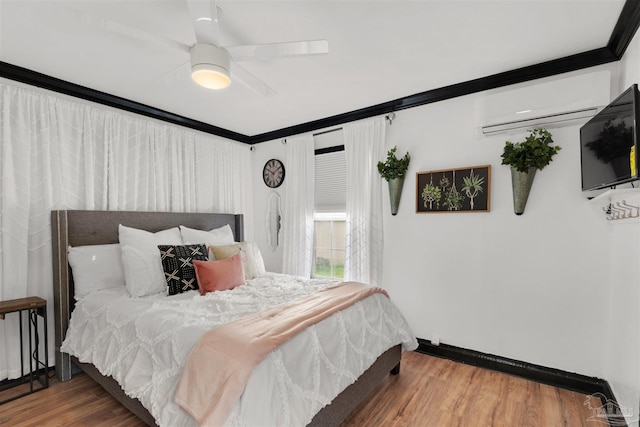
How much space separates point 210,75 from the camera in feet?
5.60

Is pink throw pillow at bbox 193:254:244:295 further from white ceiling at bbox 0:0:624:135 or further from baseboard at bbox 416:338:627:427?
baseboard at bbox 416:338:627:427

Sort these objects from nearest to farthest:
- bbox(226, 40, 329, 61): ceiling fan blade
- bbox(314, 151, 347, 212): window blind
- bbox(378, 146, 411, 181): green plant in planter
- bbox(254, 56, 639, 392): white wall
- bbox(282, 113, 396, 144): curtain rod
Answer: bbox(226, 40, 329, 61): ceiling fan blade < bbox(254, 56, 639, 392): white wall < bbox(378, 146, 411, 181): green plant in planter < bbox(282, 113, 396, 144): curtain rod < bbox(314, 151, 347, 212): window blind

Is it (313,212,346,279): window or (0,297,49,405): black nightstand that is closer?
(0,297,49,405): black nightstand

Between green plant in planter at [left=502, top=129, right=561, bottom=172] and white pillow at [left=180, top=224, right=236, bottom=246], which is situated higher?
green plant in planter at [left=502, top=129, right=561, bottom=172]

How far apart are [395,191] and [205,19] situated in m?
2.22

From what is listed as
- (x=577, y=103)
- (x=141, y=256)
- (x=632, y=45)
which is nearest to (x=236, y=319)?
(x=141, y=256)

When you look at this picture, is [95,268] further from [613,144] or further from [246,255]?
[613,144]

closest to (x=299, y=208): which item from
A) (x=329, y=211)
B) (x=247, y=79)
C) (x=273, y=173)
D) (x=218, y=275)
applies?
(x=329, y=211)

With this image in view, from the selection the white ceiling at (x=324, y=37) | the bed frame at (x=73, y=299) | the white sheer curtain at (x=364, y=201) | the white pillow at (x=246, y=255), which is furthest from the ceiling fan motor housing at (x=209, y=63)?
the white sheer curtain at (x=364, y=201)

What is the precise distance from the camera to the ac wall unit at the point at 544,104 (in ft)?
7.04

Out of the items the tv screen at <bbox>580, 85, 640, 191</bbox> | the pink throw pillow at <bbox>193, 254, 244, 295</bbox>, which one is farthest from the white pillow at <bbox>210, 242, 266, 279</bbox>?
the tv screen at <bbox>580, 85, 640, 191</bbox>

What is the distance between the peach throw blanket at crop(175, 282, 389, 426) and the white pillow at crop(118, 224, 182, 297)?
117 centimetres

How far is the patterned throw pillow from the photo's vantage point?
246 cm

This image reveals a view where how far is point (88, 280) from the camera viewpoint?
2.44m
